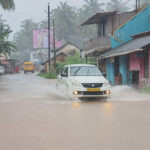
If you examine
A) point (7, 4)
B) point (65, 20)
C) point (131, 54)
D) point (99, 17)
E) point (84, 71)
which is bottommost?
point (84, 71)

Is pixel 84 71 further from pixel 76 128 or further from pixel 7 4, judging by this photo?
pixel 7 4

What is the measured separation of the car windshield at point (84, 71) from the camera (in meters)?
14.1

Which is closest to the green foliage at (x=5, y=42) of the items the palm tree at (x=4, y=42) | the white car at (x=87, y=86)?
the palm tree at (x=4, y=42)

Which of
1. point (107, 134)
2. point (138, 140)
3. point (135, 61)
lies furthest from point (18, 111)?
point (135, 61)

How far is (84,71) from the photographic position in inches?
563

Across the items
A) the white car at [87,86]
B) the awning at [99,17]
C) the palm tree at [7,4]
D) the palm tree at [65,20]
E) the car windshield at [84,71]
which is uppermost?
the palm tree at [65,20]

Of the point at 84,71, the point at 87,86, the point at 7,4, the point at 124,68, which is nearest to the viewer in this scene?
the point at 87,86

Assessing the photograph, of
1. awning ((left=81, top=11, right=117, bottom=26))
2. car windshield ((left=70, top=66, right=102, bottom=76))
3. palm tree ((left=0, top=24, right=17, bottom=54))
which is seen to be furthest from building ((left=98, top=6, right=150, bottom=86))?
palm tree ((left=0, top=24, right=17, bottom=54))

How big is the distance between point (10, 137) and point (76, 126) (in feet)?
5.85

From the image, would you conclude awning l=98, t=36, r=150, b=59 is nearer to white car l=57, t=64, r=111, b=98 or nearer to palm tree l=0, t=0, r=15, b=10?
white car l=57, t=64, r=111, b=98

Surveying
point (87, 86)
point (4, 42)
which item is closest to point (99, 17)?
point (4, 42)

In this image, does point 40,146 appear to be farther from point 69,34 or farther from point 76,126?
point 69,34

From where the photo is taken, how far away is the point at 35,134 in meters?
6.91

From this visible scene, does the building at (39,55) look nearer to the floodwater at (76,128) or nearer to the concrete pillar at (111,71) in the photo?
the concrete pillar at (111,71)
